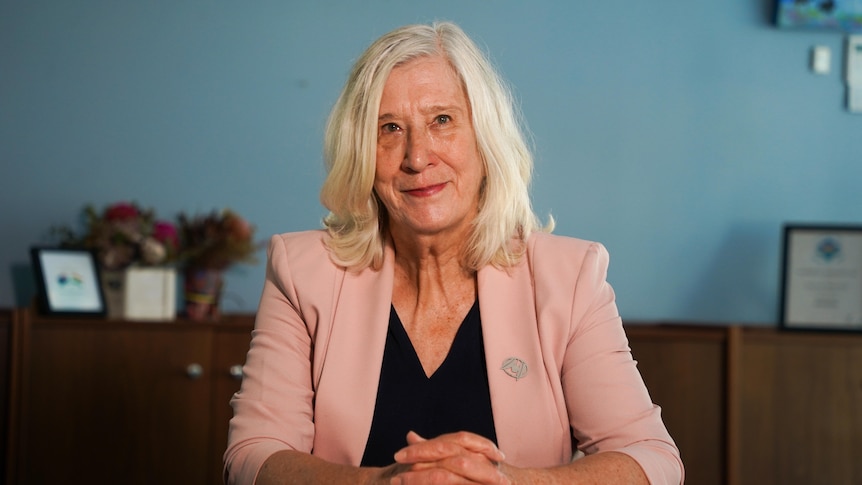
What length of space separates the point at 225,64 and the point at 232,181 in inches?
15.9

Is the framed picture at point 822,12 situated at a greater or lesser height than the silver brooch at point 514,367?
greater

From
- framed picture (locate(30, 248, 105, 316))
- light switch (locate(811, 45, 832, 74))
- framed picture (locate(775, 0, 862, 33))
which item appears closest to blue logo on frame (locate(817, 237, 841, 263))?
light switch (locate(811, 45, 832, 74))

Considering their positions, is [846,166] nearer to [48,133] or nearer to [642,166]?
[642,166]

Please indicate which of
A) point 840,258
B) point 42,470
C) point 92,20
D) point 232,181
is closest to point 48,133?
point 92,20

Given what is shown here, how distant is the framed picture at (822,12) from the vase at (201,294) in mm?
2104

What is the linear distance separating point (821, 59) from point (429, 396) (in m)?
2.37

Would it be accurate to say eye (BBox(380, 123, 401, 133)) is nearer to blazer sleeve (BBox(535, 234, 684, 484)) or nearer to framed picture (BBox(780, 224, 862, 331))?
blazer sleeve (BBox(535, 234, 684, 484))

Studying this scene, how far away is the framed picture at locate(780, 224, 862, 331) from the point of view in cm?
341

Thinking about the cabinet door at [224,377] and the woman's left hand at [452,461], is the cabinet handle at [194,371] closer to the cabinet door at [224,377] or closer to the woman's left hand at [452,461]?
the cabinet door at [224,377]

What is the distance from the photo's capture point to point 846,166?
3.66m

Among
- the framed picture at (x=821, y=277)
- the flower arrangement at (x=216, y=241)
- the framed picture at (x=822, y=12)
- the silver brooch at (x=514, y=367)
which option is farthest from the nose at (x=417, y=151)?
the framed picture at (x=822, y=12)

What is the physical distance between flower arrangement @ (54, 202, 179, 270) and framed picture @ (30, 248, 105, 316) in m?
0.05

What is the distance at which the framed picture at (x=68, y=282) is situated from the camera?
335 cm

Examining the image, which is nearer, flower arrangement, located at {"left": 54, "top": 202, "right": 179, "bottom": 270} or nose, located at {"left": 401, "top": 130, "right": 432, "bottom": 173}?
nose, located at {"left": 401, "top": 130, "right": 432, "bottom": 173}
